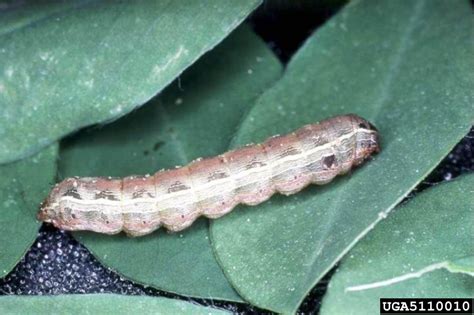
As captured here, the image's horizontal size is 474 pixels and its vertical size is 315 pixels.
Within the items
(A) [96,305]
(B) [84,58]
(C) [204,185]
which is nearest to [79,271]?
(A) [96,305]

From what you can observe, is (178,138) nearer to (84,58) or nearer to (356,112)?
(84,58)

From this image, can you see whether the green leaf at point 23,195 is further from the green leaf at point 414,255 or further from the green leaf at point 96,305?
the green leaf at point 414,255

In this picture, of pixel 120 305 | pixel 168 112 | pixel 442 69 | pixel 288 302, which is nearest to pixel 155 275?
pixel 120 305

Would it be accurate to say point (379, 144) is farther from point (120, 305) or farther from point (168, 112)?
point (120, 305)

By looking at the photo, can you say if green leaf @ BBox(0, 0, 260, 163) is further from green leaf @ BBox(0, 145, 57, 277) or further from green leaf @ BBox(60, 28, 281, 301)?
green leaf @ BBox(60, 28, 281, 301)

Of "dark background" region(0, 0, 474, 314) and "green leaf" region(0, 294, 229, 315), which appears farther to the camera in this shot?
"dark background" region(0, 0, 474, 314)

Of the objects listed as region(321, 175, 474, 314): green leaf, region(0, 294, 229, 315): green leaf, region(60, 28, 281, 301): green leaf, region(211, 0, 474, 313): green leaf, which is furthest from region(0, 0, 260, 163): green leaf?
region(321, 175, 474, 314): green leaf

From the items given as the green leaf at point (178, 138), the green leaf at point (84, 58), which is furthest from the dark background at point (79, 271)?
the green leaf at point (84, 58)
